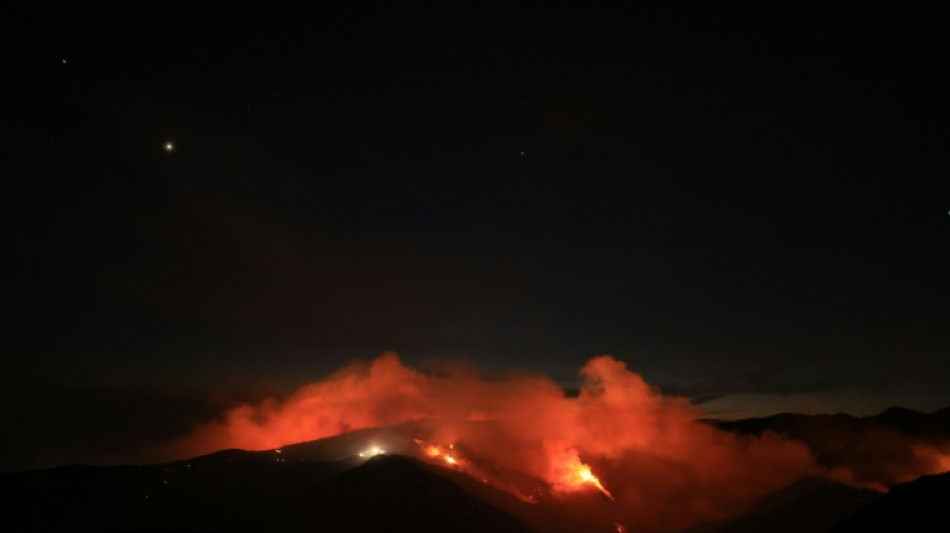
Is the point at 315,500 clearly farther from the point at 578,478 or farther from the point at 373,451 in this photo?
the point at 578,478

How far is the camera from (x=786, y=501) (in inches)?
2173

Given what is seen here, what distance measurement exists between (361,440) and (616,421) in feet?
105

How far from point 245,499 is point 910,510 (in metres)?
42.0

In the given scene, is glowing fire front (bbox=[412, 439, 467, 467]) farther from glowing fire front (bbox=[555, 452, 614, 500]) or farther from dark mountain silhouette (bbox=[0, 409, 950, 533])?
glowing fire front (bbox=[555, 452, 614, 500])

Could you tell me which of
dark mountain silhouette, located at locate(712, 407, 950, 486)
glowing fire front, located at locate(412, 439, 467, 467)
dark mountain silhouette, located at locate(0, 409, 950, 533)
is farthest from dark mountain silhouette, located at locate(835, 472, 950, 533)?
dark mountain silhouette, located at locate(712, 407, 950, 486)

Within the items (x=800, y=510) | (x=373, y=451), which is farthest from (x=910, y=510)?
(x=373, y=451)

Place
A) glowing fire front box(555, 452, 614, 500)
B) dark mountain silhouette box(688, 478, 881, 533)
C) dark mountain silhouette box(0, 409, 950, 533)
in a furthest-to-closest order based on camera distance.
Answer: glowing fire front box(555, 452, 614, 500) → dark mountain silhouette box(688, 478, 881, 533) → dark mountain silhouette box(0, 409, 950, 533)

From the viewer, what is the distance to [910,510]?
26344mm

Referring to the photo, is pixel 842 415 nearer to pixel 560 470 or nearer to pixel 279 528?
pixel 560 470

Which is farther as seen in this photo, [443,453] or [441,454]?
[443,453]

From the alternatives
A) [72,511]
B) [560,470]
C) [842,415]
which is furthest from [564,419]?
[842,415]

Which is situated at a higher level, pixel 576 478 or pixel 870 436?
pixel 870 436

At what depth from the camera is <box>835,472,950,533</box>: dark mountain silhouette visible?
25.0 m

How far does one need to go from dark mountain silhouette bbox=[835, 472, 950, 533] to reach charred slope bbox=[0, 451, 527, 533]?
26.4 meters
